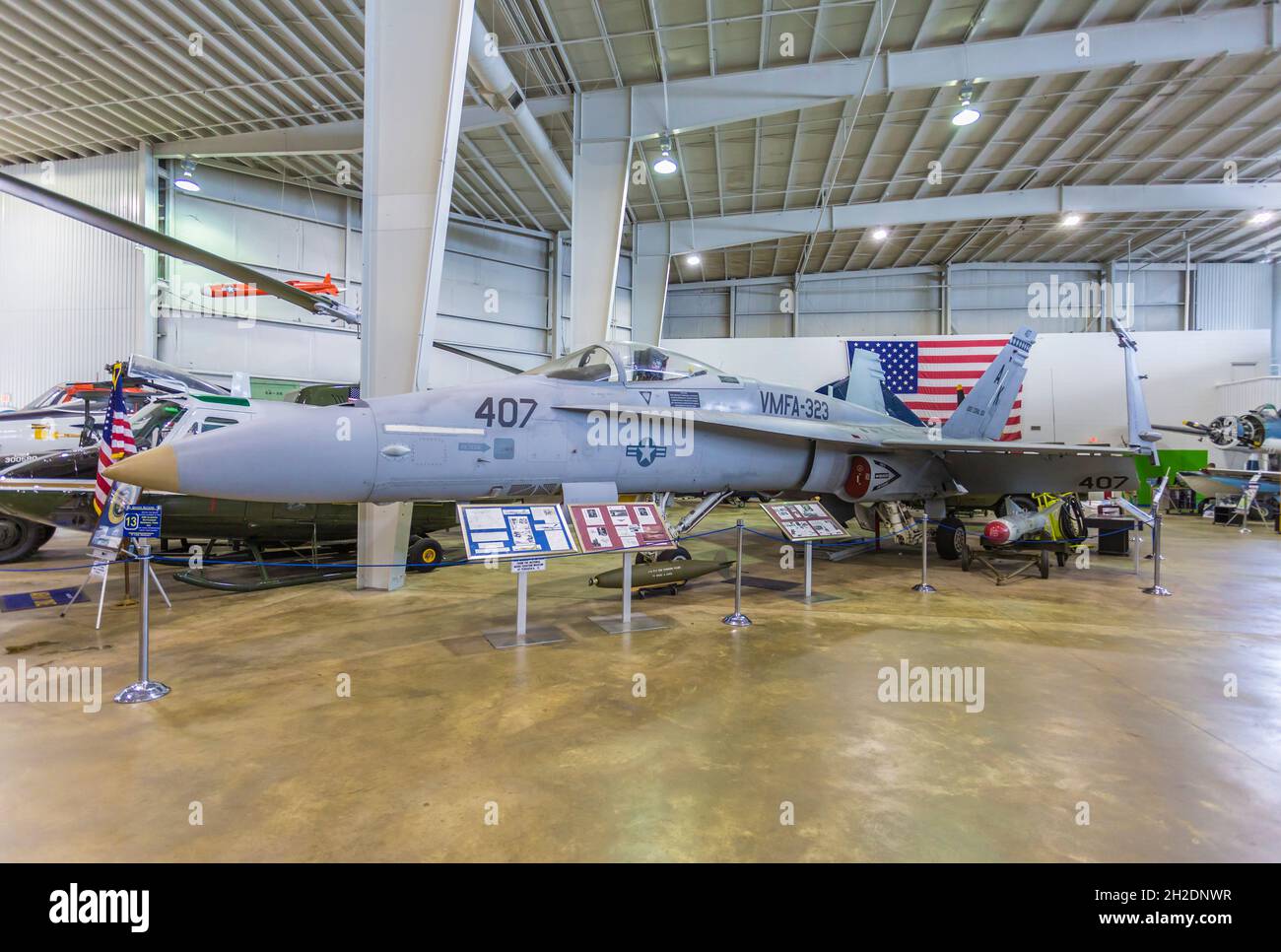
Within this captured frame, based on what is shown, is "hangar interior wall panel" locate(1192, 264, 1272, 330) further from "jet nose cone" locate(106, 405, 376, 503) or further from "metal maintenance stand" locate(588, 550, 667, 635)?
"jet nose cone" locate(106, 405, 376, 503)

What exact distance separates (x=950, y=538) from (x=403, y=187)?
9.41 metres

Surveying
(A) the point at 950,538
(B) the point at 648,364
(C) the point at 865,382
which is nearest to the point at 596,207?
(C) the point at 865,382

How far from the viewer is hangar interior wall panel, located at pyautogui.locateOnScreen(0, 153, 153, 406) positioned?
16062 millimetres

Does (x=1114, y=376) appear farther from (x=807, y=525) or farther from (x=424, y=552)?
(x=424, y=552)

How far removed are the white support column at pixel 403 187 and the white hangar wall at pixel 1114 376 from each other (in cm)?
1477

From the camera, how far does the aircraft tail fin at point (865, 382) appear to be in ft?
40.3

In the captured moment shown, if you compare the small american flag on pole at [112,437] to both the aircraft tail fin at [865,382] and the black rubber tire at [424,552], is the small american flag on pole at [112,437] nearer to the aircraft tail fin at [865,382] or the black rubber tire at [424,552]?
the black rubber tire at [424,552]

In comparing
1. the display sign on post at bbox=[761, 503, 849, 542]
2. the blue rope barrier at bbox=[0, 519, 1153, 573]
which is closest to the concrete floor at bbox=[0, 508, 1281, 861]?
the blue rope barrier at bbox=[0, 519, 1153, 573]

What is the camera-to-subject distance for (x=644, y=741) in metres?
3.30

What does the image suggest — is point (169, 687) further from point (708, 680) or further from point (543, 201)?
point (543, 201)

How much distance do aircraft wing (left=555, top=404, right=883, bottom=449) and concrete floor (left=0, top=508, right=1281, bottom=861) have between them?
6.69ft

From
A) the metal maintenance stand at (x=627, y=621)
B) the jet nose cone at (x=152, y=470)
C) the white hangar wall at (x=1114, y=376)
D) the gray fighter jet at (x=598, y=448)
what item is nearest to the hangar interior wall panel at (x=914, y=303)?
the white hangar wall at (x=1114, y=376)
